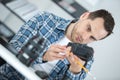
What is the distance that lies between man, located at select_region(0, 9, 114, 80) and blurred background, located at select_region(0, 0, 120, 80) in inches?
21.8

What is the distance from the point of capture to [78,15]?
2039 mm

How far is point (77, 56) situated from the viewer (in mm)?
1150

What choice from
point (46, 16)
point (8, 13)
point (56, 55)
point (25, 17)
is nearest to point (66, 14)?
point (25, 17)

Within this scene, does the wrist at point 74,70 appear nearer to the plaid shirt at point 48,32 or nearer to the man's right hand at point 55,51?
the plaid shirt at point 48,32

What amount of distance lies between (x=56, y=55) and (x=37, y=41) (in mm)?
191

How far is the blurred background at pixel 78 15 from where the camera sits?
197 cm

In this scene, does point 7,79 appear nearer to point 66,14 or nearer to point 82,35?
point 82,35

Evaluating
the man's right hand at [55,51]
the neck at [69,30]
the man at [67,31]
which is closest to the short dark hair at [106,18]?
the man at [67,31]

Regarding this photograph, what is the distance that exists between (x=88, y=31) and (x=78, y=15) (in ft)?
2.23

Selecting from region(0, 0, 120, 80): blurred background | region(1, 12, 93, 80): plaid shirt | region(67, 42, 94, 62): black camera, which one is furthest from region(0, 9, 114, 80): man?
region(0, 0, 120, 80): blurred background

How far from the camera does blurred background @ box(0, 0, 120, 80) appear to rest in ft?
6.48

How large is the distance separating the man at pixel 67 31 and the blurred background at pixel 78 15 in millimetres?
554

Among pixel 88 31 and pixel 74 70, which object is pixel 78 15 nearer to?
pixel 88 31

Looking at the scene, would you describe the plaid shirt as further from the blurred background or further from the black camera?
the blurred background
